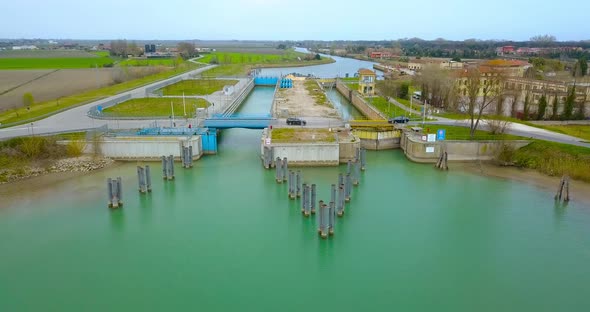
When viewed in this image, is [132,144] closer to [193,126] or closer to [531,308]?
[193,126]

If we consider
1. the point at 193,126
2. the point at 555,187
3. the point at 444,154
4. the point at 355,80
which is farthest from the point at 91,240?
the point at 355,80

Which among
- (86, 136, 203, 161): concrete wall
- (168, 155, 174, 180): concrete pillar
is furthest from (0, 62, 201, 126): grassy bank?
(168, 155, 174, 180): concrete pillar

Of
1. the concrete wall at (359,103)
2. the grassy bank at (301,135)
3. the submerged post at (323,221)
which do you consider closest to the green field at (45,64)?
the concrete wall at (359,103)

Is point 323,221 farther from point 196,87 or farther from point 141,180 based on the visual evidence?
point 196,87

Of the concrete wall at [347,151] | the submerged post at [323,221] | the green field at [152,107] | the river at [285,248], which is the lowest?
the river at [285,248]

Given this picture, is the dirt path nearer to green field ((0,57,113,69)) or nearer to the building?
the building

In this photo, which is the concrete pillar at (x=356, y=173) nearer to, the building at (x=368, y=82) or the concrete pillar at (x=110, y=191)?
the concrete pillar at (x=110, y=191)
